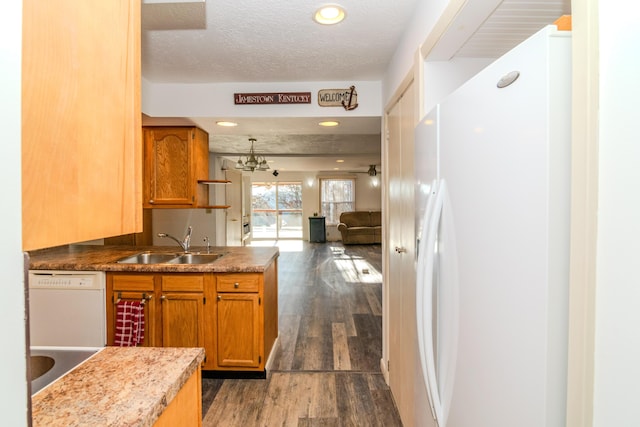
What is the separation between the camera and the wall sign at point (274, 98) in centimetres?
278

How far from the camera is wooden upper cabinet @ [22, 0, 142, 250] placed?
45 centimetres

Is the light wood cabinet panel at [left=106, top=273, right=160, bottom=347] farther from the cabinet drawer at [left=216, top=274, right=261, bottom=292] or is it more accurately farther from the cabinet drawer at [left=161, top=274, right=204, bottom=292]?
the cabinet drawer at [left=216, top=274, right=261, bottom=292]

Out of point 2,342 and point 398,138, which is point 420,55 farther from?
point 2,342

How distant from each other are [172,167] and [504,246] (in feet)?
10.3

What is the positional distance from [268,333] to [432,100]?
2291 millimetres

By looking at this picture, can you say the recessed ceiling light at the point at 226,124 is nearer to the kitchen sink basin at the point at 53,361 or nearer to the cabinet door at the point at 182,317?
the cabinet door at the point at 182,317

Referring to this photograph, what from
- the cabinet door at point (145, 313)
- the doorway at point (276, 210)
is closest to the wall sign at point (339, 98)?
the cabinet door at point (145, 313)

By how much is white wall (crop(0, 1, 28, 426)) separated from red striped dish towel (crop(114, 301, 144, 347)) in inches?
97.1

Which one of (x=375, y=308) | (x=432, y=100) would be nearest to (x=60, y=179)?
(x=432, y=100)

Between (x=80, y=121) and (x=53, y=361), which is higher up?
(x=80, y=121)

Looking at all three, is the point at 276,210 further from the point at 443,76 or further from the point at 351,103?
the point at 443,76

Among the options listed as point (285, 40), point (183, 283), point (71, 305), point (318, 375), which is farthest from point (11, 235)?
point (71, 305)

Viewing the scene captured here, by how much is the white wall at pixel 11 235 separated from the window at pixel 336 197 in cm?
1061

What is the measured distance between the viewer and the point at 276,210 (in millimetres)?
11250
